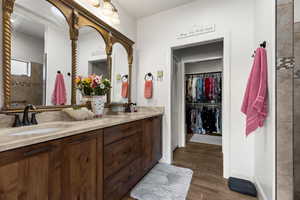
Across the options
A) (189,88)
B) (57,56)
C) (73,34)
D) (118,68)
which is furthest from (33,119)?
(189,88)

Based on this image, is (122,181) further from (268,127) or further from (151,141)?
(268,127)

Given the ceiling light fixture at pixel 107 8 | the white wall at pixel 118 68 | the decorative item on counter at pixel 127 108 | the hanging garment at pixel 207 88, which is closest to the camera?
the ceiling light fixture at pixel 107 8

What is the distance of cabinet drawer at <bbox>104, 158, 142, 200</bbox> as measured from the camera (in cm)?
116

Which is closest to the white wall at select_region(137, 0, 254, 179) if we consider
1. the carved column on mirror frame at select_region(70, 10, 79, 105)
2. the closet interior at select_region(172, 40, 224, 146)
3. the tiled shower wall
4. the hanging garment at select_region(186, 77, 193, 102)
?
the tiled shower wall

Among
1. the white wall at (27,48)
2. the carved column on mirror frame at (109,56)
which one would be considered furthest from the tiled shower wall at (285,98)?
the white wall at (27,48)

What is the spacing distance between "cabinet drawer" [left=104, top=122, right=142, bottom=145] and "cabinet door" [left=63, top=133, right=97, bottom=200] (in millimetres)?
132

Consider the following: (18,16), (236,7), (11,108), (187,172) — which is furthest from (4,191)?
(236,7)

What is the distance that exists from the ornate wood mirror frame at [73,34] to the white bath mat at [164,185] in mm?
1217

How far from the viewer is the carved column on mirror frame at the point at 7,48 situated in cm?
97

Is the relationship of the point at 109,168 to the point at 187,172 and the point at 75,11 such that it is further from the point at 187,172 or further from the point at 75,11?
the point at 75,11

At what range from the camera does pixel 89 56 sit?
169 cm

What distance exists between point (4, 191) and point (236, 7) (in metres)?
2.80

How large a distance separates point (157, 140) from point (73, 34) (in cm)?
181

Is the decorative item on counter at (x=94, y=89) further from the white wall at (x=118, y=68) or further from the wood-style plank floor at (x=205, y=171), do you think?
the wood-style plank floor at (x=205, y=171)
